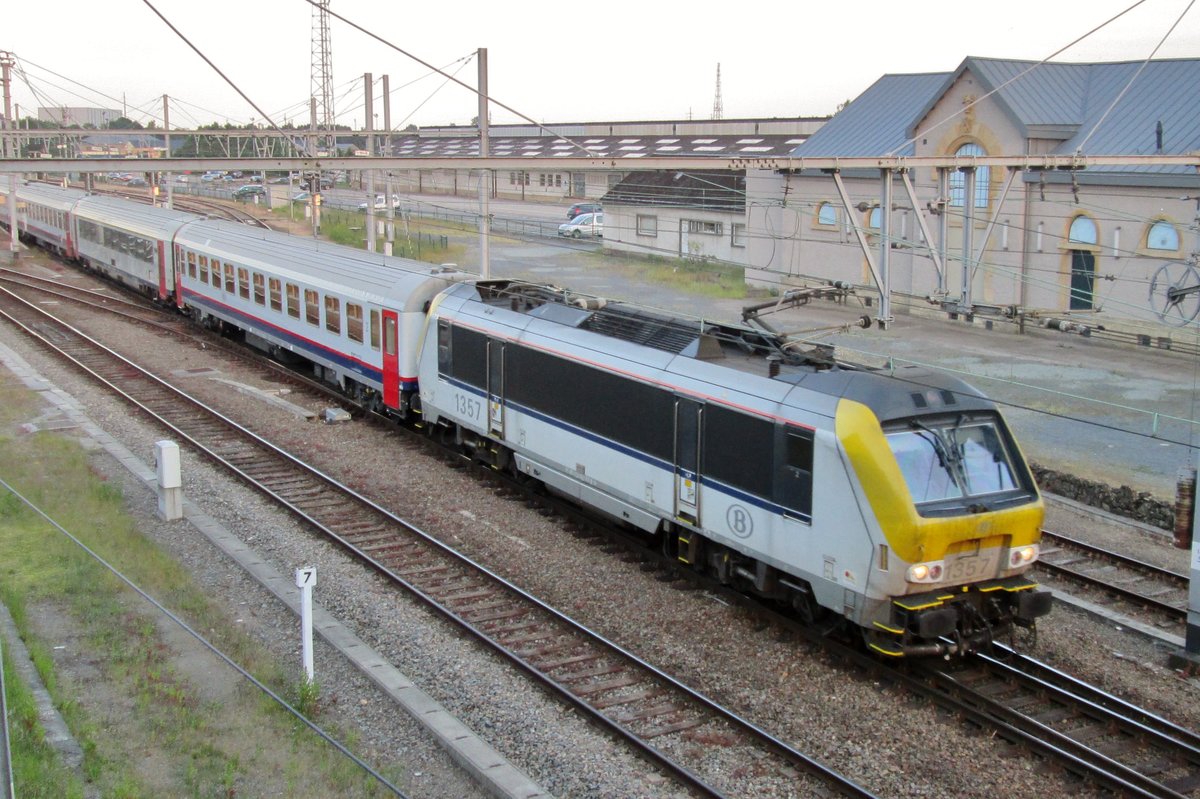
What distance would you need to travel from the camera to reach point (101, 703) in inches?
359

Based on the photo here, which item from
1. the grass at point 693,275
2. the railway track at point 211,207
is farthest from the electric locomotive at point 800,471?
the railway track at point 211,207

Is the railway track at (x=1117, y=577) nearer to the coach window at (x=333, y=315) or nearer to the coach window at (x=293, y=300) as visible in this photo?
the coach window at (x=333, y=315)

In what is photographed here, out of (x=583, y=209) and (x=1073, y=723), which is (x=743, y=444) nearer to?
(x=1073, y=723)

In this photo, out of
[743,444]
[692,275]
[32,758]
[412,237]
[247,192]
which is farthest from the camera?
[247,192]

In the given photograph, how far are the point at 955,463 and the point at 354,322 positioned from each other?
41.9 feet

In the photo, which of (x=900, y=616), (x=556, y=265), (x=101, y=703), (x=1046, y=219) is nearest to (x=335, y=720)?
(x=101, y=703)

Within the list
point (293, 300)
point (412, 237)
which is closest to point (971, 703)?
point (293, 300)

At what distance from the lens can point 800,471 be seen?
10.6 meters

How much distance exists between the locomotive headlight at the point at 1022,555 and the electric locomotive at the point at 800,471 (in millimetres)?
18

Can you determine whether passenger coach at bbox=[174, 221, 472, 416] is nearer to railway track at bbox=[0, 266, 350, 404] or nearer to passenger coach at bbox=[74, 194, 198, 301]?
railway track at bbox=[0, 266, 350, 404]

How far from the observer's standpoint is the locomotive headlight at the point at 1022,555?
34.1 ft

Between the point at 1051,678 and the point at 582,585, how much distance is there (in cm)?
507

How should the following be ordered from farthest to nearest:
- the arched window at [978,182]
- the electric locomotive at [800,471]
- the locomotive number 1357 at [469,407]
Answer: the arched window at [978,182], the locomotive number 1357 at [469,407], the electric locomotive at [800,471]

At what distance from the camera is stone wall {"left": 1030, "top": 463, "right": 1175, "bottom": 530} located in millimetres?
16156
